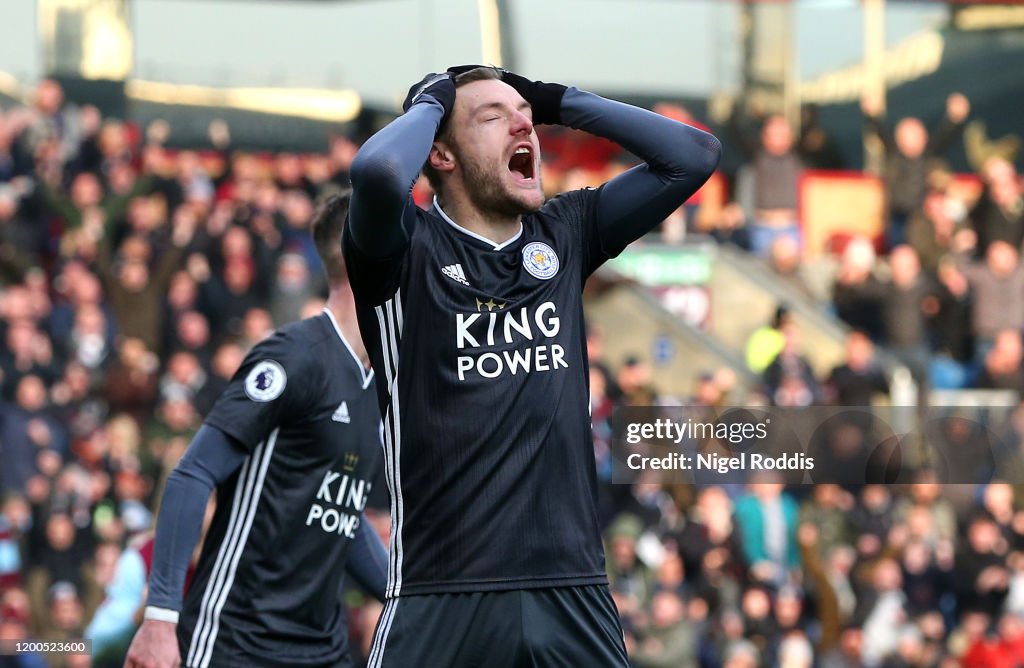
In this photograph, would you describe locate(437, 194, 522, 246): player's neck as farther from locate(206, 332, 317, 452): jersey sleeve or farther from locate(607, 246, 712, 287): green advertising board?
locate(607, 246, 712, 287): green advertising board

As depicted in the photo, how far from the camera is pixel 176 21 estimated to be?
712 inches

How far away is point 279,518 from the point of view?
559cm

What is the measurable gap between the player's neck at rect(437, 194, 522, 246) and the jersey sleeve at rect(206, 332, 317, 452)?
1265 millimetres

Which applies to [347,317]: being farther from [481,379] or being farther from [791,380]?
[791,380]

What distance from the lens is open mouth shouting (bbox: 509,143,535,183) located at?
175 inches

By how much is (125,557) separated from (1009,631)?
8.36m

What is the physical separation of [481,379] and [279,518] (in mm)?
1543

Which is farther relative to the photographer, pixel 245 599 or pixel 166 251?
pixel 166 251

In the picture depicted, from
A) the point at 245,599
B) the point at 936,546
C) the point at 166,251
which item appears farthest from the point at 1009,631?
the point at 245,599

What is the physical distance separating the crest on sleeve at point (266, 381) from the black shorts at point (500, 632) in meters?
1.44

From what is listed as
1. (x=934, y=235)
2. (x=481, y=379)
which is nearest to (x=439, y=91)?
(x=481, y=379)

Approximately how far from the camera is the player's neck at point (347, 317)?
584 cm

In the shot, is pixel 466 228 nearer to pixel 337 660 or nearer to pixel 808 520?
pixel 337 660

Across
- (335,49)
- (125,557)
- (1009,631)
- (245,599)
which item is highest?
(335,49)
